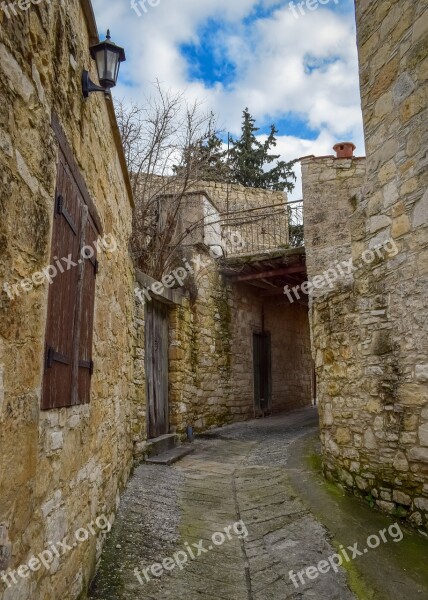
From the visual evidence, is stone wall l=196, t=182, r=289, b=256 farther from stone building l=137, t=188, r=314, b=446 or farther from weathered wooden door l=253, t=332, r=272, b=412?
weathered wooden door l=253, t=332, r=272, b=412

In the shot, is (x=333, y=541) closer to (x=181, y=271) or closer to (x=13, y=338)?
(x=13, y=338)

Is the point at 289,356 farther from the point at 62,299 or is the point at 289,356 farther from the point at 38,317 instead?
the point at 38,317

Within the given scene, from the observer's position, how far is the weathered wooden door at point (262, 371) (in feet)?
30.4

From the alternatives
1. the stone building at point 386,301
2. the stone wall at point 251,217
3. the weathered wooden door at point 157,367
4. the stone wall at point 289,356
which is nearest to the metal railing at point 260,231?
the stone wall at point 251,217

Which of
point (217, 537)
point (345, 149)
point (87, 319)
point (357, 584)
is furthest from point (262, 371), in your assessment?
point (87, 319)

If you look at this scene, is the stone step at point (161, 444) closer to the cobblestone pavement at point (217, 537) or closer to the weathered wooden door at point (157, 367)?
the weathered wooden door at point (157, 367)

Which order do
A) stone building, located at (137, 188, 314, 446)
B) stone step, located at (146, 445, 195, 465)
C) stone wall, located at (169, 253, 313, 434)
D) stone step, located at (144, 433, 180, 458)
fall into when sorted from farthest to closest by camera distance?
stone wall, located at (169, 253, 313, 434) → stone building, located at (137, 188, 314, 446) → stone step, located at (144, 433, 180, 458) → stone step, located at (146, 445, 195, 465)

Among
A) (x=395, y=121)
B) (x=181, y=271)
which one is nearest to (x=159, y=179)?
(x=181, y=271)

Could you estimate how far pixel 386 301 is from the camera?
3.21 meters

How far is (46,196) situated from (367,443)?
2.86 m

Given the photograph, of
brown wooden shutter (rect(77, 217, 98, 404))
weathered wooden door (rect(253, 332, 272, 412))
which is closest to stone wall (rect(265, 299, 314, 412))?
weathered wooden door (rect(253, 332, 272, 412))

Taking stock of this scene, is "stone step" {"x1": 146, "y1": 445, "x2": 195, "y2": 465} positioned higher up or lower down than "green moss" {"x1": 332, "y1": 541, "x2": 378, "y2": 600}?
higher up

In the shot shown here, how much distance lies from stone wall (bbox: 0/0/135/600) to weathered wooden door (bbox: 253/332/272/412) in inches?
267

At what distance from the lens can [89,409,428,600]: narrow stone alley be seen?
2.29 metres
